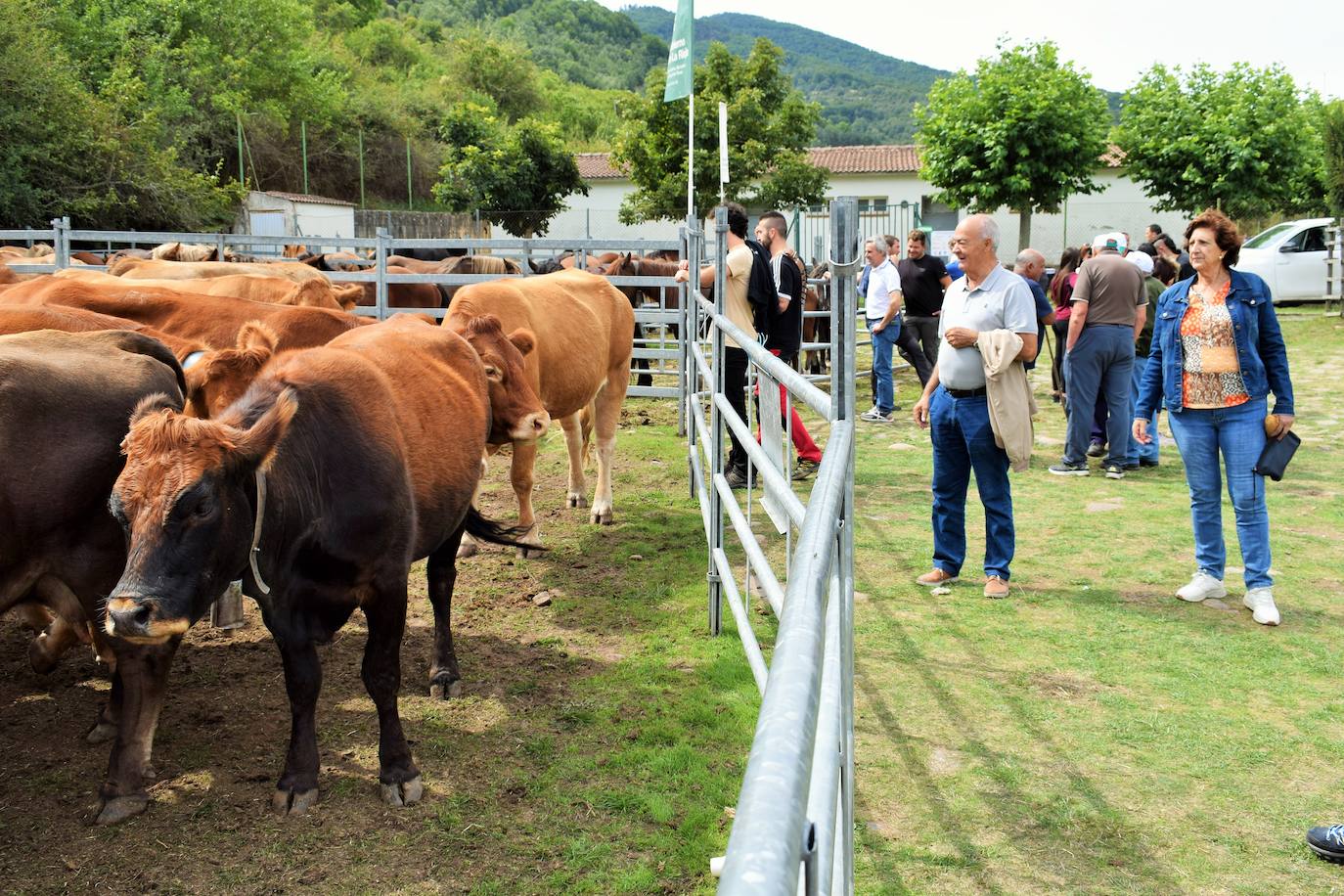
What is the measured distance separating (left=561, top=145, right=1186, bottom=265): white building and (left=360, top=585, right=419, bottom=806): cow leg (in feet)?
98.0

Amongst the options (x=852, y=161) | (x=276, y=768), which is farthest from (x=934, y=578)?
(x=852, y=161)

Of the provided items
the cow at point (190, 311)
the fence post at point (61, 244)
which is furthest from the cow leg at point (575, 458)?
the fence post at point (61, 244)

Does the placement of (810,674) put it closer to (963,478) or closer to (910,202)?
(963,478)

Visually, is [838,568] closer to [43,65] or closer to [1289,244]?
[1289,244]

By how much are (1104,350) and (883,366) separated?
3238 millimetres

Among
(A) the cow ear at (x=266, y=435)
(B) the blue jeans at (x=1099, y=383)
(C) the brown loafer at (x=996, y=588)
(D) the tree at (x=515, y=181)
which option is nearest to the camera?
(A) the cow ear at (x=266, y=435)

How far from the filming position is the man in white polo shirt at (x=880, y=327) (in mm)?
12084

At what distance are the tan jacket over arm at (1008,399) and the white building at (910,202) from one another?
28.3m

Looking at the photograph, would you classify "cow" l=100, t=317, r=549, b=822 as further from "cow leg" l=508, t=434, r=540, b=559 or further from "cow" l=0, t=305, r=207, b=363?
"cow leg" l=508, t=434, r=540, b=559

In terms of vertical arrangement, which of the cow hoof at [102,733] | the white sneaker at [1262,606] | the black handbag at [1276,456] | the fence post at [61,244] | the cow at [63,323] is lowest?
the cow hoof at [102,733]

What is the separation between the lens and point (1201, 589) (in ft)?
19.2

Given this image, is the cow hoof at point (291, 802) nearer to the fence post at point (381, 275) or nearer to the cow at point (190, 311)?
the cow at point (190, 311)

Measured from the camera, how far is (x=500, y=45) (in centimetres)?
8456

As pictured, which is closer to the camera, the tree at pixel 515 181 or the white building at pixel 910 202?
the tree at pixel 515 181
